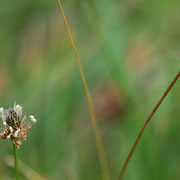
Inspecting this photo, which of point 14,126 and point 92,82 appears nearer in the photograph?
point 14,126

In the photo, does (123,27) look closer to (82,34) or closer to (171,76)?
(82,34)

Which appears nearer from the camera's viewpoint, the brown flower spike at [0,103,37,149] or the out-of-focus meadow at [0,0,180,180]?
the brown flower spike at [0,103,37,149]

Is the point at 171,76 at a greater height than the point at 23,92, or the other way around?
the point at 23,92

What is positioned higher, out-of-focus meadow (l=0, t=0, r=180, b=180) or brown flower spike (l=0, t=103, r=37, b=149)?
out-of-focus meadow (l=0, t=0, r=180, b=180)

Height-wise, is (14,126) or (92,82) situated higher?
(92,82)

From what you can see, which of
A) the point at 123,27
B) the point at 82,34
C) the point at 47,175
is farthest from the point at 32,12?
the point at 47,175

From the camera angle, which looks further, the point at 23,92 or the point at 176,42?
the point at 176,42

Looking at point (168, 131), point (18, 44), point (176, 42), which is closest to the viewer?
point (168, 131)

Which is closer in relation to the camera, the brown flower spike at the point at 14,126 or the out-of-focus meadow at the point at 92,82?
the brown flower spike at the point at 14,126
